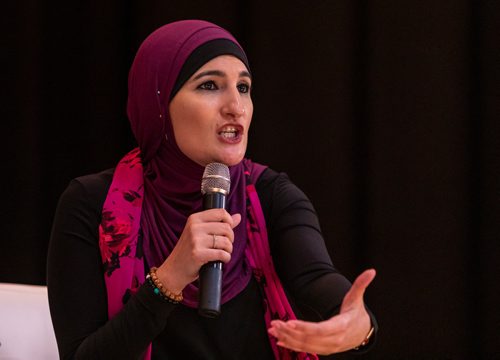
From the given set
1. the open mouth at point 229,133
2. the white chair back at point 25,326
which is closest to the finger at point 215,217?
the open mouth at point 229,133

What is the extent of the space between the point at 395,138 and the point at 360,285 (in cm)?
123

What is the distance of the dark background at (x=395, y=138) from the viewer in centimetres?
202

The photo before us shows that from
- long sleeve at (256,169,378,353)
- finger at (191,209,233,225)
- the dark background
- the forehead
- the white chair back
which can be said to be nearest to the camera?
finger at (191,209,233,225)

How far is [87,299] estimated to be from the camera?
1156mm

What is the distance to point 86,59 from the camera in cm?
248

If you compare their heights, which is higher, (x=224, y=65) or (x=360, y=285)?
(x=224, y=65)

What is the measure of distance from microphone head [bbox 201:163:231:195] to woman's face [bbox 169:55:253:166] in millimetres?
81

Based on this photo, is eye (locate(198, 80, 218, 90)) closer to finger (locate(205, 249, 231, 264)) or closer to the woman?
the woman

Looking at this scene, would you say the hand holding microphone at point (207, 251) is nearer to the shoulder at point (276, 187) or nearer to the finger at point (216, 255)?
the finger at point (216, 255)

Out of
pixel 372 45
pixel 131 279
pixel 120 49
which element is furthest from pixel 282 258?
pixel 120 49

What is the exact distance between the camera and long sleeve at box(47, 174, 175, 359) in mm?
1042

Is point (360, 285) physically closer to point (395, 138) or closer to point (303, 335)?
point (303, 335)

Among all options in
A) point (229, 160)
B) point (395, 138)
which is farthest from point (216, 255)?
point (395, 138)

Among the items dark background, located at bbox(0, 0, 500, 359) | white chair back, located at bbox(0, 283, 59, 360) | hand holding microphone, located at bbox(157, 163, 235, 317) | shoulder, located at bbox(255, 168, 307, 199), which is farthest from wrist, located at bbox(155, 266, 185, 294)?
dark background, located at bbox(0, 0, 500, 359)
